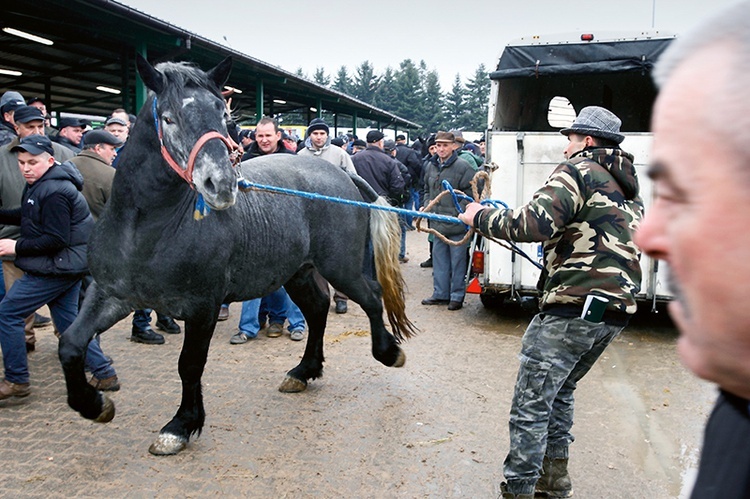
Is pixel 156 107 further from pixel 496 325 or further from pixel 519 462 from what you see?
pixel 496 325

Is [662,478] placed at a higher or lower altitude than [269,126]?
lower

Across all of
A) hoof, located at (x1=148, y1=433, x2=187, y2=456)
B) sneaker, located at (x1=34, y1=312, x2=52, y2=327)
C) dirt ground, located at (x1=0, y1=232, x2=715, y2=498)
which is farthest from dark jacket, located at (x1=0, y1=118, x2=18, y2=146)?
hoof, located at (x1=148, y1=433, x2=187, y2=456)

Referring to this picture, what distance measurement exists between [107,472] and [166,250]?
52.5 inches

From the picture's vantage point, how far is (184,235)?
3818mm

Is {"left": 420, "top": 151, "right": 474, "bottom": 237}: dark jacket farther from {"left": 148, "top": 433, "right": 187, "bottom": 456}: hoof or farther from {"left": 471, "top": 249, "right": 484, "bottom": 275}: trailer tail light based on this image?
{"left": 148, "top": 433, "right": 187, "bottom": 456}: hoof

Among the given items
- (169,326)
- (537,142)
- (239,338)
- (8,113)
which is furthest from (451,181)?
(8,113)

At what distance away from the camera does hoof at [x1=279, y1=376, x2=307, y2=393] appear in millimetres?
5137

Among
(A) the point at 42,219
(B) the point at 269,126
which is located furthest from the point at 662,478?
(B) the point at 269,126

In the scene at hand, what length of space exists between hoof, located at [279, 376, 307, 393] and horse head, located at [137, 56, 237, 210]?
220 centimetres

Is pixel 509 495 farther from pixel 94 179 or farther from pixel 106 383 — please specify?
pixel 94 179

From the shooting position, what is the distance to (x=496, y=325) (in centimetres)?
766

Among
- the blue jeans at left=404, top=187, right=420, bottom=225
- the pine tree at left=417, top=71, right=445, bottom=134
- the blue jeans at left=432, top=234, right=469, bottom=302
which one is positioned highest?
the pine tree at left=417, top=71, right=445, bottom=134

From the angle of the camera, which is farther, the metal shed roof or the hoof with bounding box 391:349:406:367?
the metal shed roof

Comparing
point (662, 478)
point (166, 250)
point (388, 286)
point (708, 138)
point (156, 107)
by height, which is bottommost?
point (662, 478)
